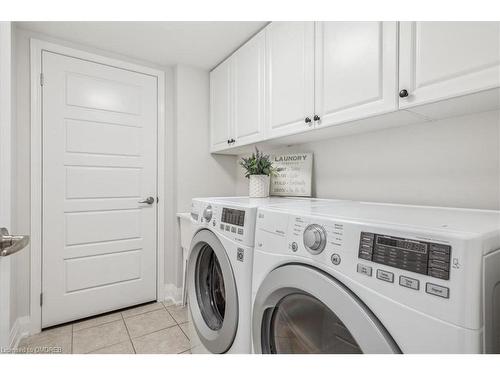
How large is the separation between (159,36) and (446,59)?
72.9 inches

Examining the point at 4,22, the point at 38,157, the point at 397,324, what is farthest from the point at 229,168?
the point at 397,324

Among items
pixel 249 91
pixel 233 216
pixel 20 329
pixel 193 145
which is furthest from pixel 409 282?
pixel 20 329

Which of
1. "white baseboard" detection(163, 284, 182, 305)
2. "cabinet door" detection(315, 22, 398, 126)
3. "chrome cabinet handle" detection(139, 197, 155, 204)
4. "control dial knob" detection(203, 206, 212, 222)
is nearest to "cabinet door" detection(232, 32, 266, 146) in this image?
"cabinet door" detection(315, 22, 398, 126)

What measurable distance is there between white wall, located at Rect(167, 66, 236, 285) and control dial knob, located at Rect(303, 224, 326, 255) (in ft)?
5.85

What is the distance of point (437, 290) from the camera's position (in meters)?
0.49

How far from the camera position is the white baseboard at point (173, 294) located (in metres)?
2.34

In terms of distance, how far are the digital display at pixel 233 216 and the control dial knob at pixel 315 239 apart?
362mm

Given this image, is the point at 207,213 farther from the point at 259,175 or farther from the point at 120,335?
the point at 120,335

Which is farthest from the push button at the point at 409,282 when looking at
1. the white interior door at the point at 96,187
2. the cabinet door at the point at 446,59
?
the white interior door at the point at 96,187

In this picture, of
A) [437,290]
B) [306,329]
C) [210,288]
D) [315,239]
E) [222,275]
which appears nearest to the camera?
[437,290]

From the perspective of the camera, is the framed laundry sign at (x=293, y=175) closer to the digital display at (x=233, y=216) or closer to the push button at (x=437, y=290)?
the digital display at (x=233, y=216)

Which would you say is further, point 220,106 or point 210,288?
point 220,106
